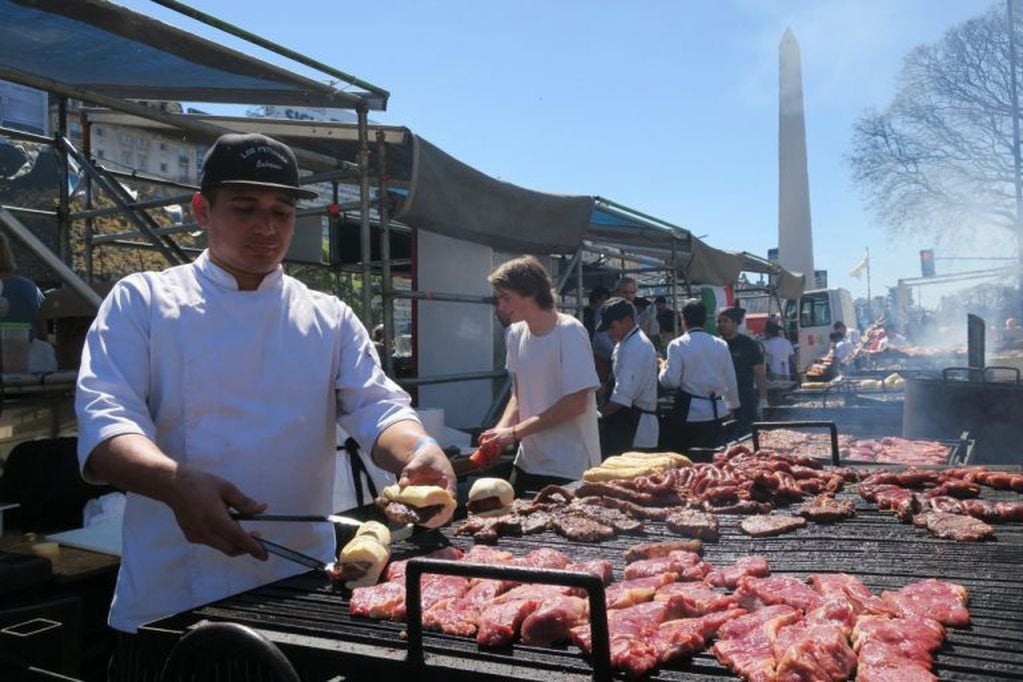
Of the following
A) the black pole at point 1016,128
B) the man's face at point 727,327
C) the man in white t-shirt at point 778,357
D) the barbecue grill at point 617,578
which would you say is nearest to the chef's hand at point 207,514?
the barbecue grill at point 617,578

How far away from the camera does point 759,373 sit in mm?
10281

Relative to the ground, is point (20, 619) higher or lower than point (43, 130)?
lower

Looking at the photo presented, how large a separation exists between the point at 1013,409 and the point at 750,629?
5994 millimetres

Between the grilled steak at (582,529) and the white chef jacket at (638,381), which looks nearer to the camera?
the grilled steak at (582,529)

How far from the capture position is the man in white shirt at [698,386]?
7.21 m

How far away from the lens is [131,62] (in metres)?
4.93

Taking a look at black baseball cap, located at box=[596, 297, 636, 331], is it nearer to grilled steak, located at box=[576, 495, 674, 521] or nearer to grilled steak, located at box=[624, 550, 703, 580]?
A: grilled steak, located at box=[576, 495, 674, 521]

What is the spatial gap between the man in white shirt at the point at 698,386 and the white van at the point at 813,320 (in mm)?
19217

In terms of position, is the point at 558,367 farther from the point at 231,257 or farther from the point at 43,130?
the point at 43,130

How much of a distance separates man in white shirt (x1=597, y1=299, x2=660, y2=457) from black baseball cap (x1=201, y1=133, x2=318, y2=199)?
4.39m

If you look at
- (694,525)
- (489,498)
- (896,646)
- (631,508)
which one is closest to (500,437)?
(489,498)

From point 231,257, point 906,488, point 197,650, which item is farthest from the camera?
point 906,488

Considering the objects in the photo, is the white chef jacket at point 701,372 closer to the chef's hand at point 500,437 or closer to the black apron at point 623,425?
the black apron at point 623,425

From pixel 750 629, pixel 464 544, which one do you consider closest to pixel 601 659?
pixel 750 629
